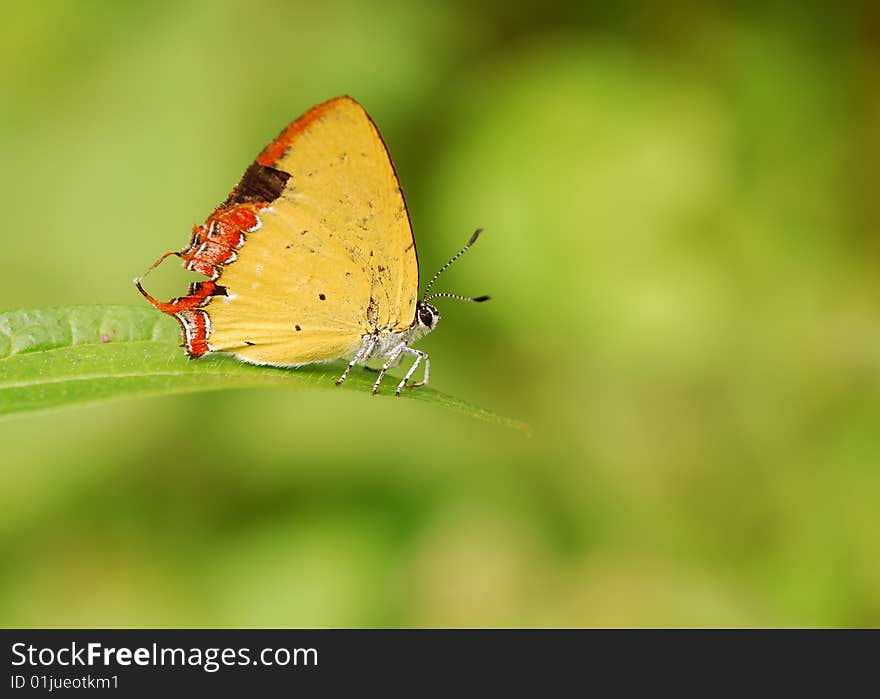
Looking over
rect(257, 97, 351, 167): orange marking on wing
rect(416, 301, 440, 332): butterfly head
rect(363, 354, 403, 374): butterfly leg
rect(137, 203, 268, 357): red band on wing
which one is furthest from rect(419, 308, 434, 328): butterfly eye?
rect(257, 97, 351, 167): orange marking on wing

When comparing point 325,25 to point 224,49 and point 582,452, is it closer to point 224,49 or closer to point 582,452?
point 224,49

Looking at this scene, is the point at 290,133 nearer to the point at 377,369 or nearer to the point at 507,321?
the point at 377,369

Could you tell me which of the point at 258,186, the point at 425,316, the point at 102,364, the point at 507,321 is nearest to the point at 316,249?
the point at 258,186

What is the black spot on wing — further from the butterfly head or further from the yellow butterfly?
the butterfly head

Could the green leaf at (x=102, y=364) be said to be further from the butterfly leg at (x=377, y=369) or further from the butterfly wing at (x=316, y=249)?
the butterfly leg at (x=377, y=369)

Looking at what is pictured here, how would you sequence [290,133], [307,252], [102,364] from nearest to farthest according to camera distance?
[102,364]
[290,133]
[307,252]

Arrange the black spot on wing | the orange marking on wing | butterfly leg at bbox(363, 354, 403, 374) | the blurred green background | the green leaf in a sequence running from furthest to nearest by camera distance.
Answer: the blurred green background
butterfly leg at bbox(363, 354, 403, 374)
the black spot on wing
the orange marking on wing
the green leaf
